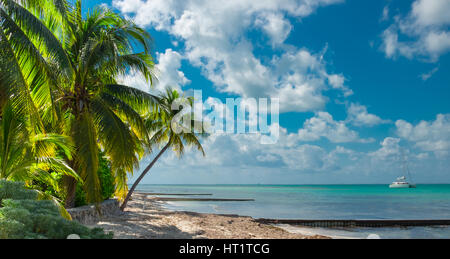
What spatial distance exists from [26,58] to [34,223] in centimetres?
392

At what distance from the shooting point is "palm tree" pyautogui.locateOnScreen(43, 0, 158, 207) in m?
8.34

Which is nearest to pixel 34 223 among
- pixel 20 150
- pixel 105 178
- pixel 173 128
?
pixel 20 150

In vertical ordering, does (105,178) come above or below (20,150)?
below

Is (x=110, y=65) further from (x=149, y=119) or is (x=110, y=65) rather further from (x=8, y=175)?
(x=149, y=119)

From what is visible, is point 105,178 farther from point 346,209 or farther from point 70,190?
point 346,209

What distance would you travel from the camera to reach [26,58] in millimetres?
6316

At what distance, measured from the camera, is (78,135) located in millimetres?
8508

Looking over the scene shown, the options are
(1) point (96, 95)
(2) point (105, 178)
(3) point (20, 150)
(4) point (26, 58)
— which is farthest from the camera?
(2) point (105, 178)

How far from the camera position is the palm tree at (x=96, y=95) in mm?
8344

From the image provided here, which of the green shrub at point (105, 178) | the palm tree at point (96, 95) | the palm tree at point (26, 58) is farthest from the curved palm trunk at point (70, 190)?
the palm tree at point (26, 58)

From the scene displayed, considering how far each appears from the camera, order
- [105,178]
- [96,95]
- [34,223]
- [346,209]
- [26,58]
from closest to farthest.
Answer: [34,223] → [26,58] → [96,95] → [105,178] → [346,209]

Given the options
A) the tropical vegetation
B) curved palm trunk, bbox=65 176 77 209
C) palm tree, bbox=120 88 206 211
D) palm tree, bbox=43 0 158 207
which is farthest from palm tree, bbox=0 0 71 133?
palm tree, bbox=120 88 206 211

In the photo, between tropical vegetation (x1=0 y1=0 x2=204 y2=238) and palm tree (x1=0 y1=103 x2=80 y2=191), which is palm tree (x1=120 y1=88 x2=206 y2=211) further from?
palm tree (x1=0 y1=103 x2=80 y2=191)

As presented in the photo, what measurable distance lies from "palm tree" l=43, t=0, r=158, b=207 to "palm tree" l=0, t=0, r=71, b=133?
0.82m
